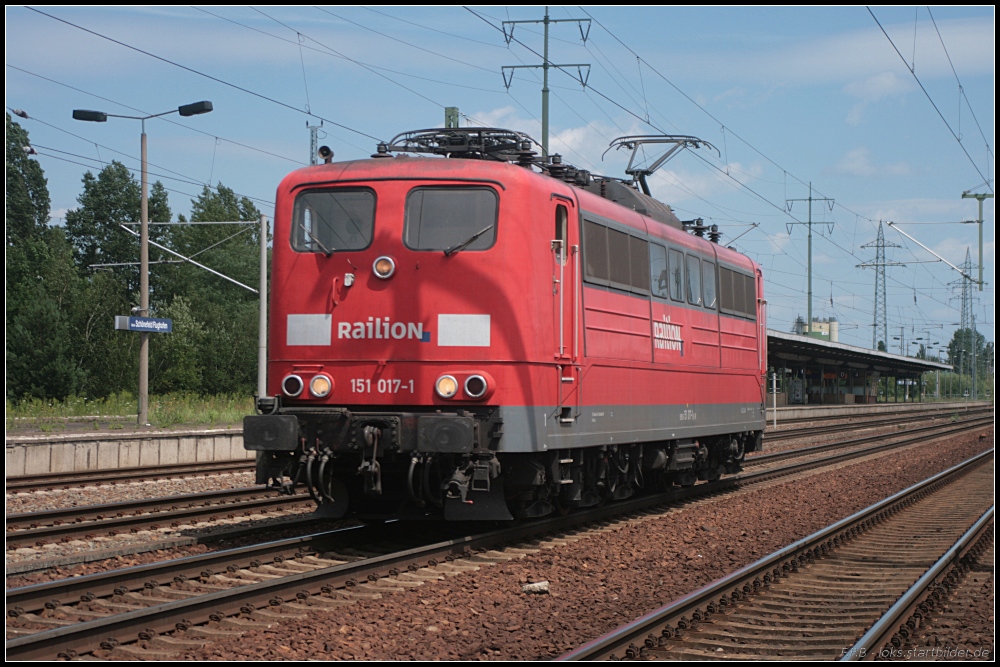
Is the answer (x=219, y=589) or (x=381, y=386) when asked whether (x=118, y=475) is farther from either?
(x=219, y=589)

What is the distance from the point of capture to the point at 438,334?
33.5ft

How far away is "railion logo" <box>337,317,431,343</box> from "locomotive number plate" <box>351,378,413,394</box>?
41 cm

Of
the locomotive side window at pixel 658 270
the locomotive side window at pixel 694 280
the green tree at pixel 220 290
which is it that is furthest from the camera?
the green tree at pixel 220 290

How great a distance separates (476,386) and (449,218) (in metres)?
1.67

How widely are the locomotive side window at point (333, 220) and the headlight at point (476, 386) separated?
171cm

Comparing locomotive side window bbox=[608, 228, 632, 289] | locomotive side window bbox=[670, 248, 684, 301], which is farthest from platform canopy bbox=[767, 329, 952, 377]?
locomotive side window bbox=[608, 228, 632, 289]

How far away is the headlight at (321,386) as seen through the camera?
10.4 meters

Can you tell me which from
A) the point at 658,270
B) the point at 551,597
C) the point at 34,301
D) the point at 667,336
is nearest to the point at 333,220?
the point at 551,597

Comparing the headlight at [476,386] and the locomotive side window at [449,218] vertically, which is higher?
the locomotive side window at [449,218]

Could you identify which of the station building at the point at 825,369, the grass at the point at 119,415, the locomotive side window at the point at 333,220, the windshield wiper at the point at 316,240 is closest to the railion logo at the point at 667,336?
the locomotive side window at the point at 333,220

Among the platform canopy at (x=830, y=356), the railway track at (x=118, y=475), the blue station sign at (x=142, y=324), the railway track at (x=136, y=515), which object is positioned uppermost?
the platform canopy at (x=830, y=356)

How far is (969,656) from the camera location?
6820 millimetres

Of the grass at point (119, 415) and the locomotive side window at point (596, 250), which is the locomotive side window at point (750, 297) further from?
the grass at point (119, 415)

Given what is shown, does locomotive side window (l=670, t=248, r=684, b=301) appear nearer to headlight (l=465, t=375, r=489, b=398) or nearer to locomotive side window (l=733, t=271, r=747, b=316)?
locomotive side window (l=733, t=271, r=747, b=316)
